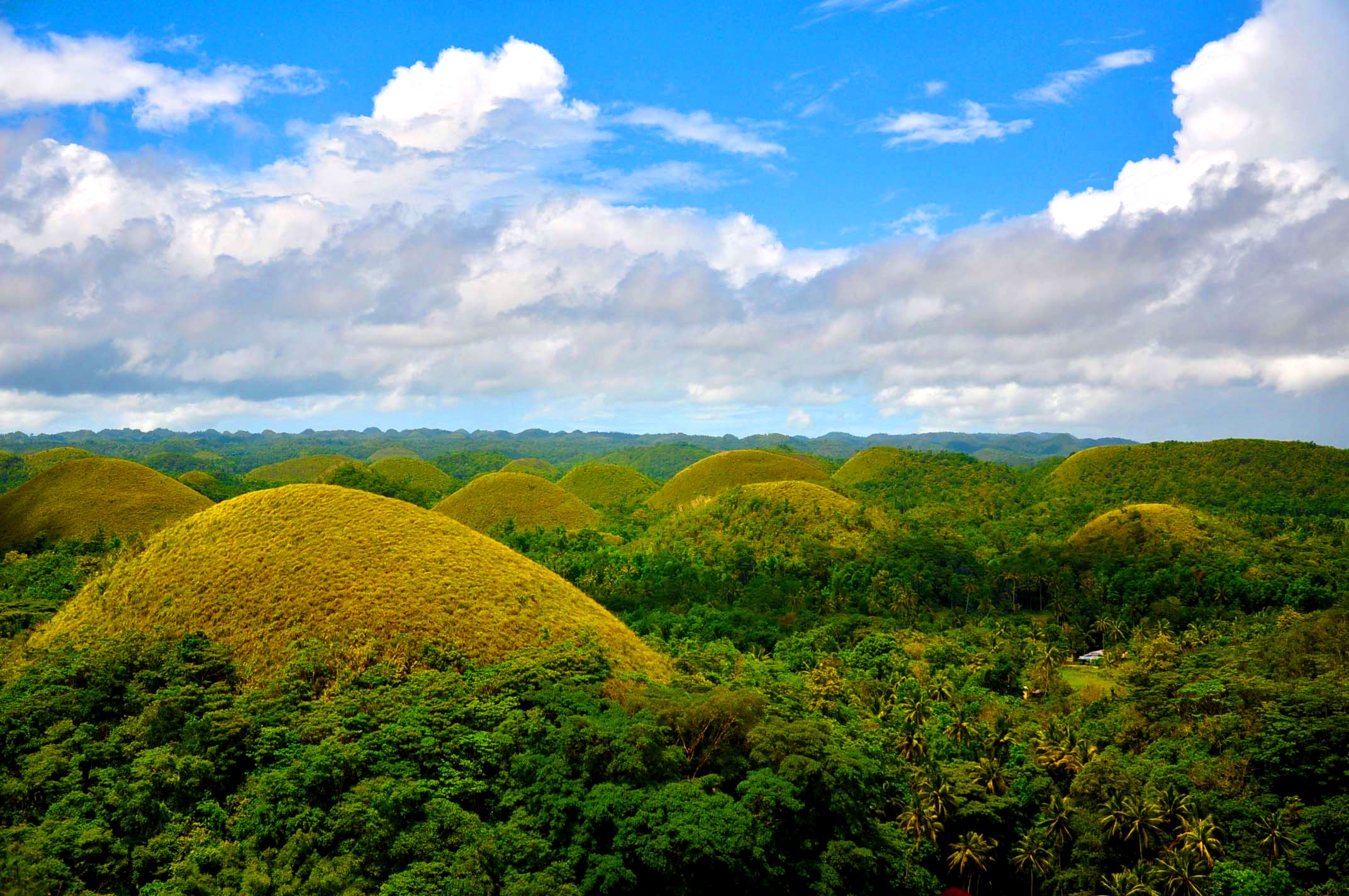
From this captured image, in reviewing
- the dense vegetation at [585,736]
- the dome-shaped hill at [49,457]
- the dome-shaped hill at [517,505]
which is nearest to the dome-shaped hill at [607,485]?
the dome-shaped hill at [517,505]

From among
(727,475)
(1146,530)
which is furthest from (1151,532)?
(727,475)

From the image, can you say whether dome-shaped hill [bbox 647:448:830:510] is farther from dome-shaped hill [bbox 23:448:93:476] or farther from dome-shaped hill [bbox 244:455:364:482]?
dome-shaped hill [bbox 23:448:93:476]

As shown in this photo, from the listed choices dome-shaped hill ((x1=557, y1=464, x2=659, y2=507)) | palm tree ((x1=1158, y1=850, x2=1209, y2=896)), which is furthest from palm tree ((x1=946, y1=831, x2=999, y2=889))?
dome-shaped hill ((x1=557, y1=464, x2=659, y2=507))

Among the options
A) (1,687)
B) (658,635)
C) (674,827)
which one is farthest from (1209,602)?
(1,687)

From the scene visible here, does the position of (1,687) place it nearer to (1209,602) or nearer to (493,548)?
(493,548)

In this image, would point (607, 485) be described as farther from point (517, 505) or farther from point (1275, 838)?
point (1275, 838)

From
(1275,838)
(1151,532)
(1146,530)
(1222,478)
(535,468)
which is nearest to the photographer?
(1275,838)
